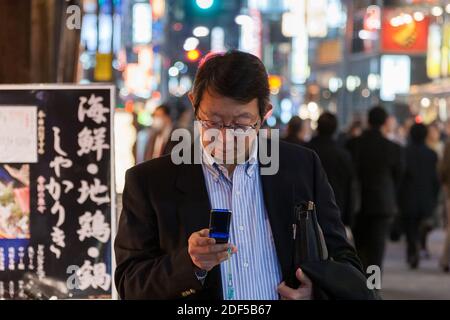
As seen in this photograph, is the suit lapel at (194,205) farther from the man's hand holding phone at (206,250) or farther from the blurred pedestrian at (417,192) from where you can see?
the blurred pedestrian at (417,192)

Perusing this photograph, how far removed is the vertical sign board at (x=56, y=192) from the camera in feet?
19.1

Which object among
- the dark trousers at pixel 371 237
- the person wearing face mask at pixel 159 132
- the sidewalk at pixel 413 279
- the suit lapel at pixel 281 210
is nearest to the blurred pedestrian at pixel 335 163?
the dark trousers at pixel 371 237

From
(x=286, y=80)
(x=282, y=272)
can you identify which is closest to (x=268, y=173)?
(x=282, y=272)

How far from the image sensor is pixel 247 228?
351cm

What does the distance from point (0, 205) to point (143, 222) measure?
8.48 ft

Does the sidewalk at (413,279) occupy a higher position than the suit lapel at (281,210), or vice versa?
the suit lapel at (281,210)

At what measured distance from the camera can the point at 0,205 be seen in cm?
588

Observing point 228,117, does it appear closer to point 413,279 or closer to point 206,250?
point 206,250

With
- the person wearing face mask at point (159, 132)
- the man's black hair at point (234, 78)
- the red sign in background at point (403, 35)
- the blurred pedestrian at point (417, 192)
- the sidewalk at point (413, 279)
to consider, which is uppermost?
the red sign in background at point (403, 35)

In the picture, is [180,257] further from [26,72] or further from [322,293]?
[26,72]

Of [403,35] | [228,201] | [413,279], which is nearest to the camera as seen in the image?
[228,201]

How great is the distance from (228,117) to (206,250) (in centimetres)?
55

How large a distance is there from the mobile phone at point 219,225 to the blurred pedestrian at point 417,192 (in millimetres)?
11306

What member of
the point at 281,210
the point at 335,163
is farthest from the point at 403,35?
the point at 281,210
